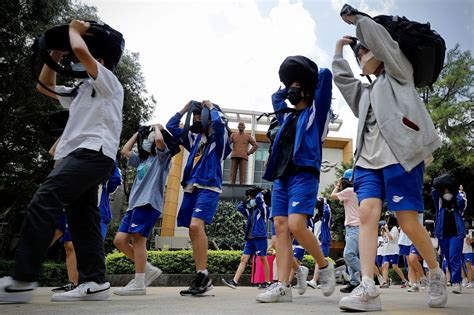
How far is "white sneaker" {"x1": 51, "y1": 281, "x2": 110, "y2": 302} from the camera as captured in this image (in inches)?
125

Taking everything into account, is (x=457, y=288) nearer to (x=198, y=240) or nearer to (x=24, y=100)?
(x=198, y=240)

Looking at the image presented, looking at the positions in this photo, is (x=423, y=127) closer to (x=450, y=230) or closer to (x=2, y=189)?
(x=450, y=230)

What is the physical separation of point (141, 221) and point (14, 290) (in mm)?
2196

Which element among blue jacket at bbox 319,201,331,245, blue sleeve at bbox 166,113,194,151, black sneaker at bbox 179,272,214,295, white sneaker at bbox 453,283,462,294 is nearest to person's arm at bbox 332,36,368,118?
blue sleeve at bbox 166,113,194,151

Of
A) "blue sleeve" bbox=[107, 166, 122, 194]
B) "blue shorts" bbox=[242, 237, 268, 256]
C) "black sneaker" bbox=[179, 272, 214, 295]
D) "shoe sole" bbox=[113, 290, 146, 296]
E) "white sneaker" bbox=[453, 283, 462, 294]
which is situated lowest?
"white sneaker" bbox=[453, 283, 462, 294]

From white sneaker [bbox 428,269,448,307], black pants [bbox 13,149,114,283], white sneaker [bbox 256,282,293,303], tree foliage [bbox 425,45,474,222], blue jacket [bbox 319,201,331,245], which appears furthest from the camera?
tree foliage [bbox 425,45,474,222]

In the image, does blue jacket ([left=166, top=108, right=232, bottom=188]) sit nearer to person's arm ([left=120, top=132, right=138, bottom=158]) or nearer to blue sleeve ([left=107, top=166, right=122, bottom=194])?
person's arm ([left=120, top=132, right=138, bottom=158])

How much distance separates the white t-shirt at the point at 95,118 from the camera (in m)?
3.13

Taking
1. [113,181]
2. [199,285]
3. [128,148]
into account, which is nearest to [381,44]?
[199,285]

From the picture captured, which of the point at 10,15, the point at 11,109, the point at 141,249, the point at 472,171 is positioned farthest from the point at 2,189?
the point at 472,171

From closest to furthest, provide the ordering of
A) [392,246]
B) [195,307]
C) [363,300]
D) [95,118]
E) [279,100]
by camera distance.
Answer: [363,300] < [195,307] < [95,118] < [279,100] < [392,246]

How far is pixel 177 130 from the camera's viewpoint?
516cm

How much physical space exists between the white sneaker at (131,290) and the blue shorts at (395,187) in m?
2.83

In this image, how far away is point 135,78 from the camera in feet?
51.0
